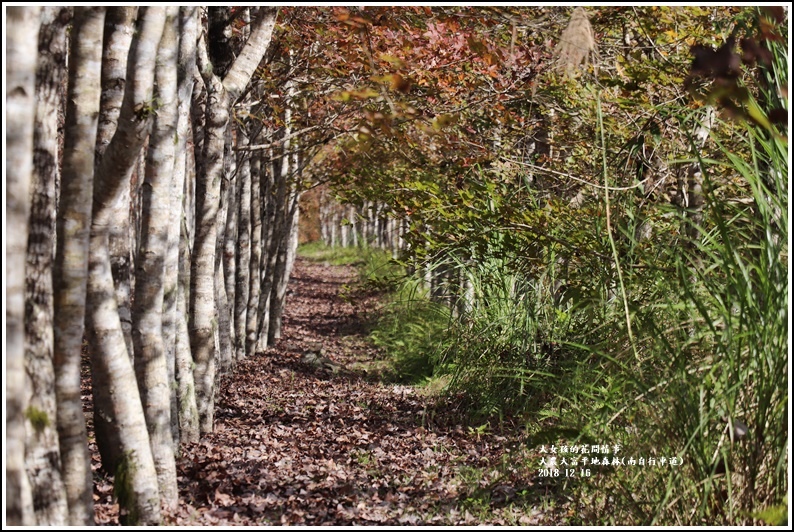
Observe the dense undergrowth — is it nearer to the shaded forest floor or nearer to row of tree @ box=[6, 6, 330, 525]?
the shaded forest floor

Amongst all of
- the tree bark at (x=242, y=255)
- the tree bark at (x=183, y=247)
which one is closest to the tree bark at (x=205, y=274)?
the tree bark at (x=183, y=247)

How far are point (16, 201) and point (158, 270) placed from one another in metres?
2.20

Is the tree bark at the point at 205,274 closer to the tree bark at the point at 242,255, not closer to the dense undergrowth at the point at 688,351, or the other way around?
the dense undergrowth at the point at 688,351

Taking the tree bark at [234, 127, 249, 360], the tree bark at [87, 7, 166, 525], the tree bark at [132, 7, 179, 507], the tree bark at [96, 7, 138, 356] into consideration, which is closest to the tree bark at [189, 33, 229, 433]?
the tree bark at [96, 7, 138, 356]

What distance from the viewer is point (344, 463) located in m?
6.41

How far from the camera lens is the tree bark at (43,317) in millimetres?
3061

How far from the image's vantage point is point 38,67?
3156 mm

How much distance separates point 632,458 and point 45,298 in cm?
301

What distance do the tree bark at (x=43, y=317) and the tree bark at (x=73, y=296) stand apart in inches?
11.8

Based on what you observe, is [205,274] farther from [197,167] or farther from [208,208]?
[197,167]

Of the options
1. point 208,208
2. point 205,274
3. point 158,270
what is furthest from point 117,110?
point 205,274

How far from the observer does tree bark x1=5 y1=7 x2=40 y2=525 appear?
282cm

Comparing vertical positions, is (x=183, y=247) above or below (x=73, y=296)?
above

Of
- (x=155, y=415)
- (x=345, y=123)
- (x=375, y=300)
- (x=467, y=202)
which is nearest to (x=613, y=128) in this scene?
(x=467, y=202)
